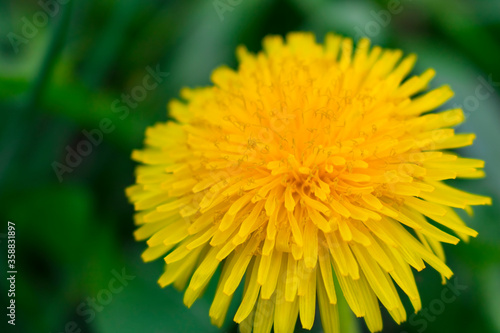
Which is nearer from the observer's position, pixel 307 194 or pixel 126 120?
pixel 307 194

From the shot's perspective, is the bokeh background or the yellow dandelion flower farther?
the bokeh background

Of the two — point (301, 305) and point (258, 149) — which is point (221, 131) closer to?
point (258, 149)

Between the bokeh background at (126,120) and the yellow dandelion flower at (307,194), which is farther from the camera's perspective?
the bokeh background at (126,120)

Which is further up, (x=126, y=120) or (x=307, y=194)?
(x=126, y=120)

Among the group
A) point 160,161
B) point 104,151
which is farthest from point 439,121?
point 104,151
